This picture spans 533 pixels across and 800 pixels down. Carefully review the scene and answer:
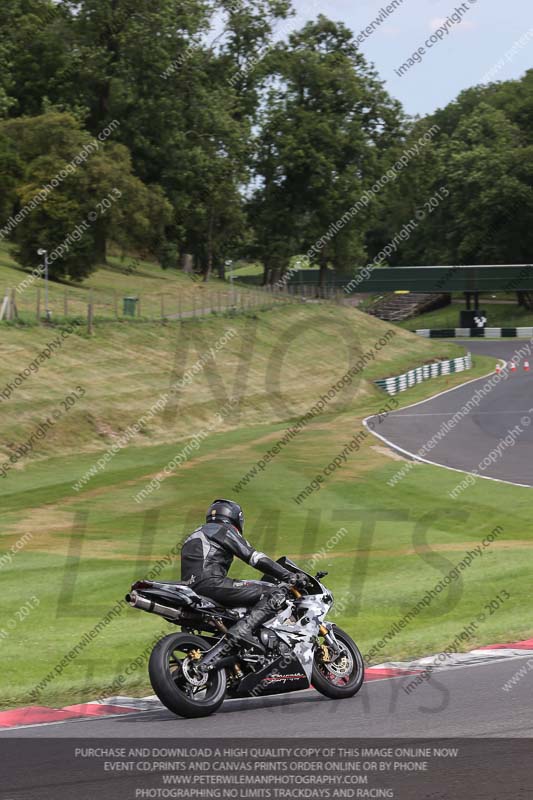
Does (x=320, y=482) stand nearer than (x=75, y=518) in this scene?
No

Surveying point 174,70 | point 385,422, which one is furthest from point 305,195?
point 385,422

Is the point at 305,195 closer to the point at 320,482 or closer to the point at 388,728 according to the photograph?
the point at 320,482

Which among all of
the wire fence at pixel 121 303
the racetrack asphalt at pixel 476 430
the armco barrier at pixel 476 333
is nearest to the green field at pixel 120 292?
the wire fence at pixel 121 303

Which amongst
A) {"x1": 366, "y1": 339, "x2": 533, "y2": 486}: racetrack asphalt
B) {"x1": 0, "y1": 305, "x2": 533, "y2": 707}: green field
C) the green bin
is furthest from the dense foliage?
{"x1": 366, "y1": 339, "x2": 533, "y2": 486}: racetrack asphalt

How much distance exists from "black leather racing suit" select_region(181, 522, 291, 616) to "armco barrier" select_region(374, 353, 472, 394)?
4641 cm

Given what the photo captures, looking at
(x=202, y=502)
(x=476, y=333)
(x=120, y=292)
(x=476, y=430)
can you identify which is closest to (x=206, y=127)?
(x=120, y=292)

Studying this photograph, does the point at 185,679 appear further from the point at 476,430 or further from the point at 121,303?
the point at 121,303

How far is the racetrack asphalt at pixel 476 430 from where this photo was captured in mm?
33500

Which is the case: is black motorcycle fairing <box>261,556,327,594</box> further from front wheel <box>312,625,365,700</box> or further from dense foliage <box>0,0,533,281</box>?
dense foliage <box>0,0,533,281</box>

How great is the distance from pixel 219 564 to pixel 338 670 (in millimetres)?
1488

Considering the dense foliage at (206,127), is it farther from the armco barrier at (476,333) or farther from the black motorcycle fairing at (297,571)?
the black motorcycle fairing at (297,571)

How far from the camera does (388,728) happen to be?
822 centimetres

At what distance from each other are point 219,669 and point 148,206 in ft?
210

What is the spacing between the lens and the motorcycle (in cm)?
887
